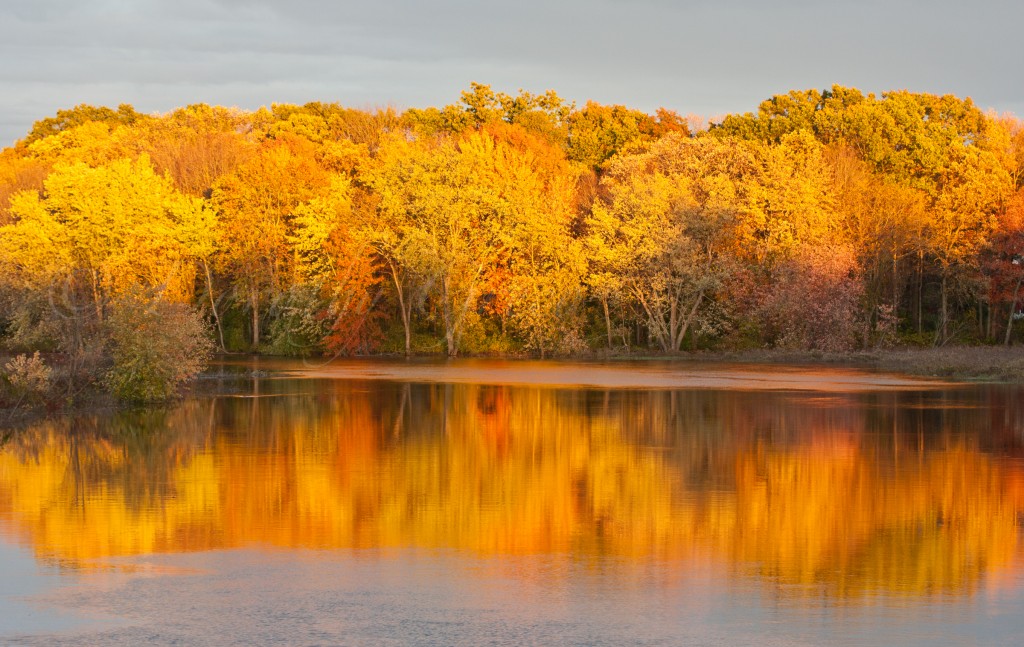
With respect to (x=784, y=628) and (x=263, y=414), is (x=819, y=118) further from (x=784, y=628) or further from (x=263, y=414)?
(x=784, y=628)

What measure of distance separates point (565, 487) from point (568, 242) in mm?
43846

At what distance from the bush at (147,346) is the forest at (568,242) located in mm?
24557

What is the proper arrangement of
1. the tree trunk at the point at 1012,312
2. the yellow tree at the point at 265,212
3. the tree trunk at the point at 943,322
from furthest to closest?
the yellow tree at the point at 265,212, the tree trunk at the point at 943,322, the tree trunk at the point at 1012,312

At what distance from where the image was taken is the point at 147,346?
31562mm

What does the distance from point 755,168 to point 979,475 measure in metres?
43.3

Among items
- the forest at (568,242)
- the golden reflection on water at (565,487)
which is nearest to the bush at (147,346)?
the golden reflection on water at (565,487)

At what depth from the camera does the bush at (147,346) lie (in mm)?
31578

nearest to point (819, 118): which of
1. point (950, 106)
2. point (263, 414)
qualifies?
point (950, 106)

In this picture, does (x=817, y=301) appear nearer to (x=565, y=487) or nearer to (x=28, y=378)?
(x=28, y=378)

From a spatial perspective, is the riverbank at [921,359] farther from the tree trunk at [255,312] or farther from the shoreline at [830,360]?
the tree trunk at [255,312]

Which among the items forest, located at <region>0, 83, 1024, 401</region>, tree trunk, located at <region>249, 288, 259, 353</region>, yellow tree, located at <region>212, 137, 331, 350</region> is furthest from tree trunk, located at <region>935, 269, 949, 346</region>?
tree trunk, located at <region>249, 288, 259, 353</region>

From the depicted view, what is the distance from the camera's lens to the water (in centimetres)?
1071

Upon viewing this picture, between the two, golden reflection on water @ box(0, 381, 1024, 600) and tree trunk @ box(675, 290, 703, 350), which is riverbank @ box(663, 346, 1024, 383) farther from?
golden reflection on water @ box(0, 381, 1024, 600)

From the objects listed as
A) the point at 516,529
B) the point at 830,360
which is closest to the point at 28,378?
the point at 516,529
